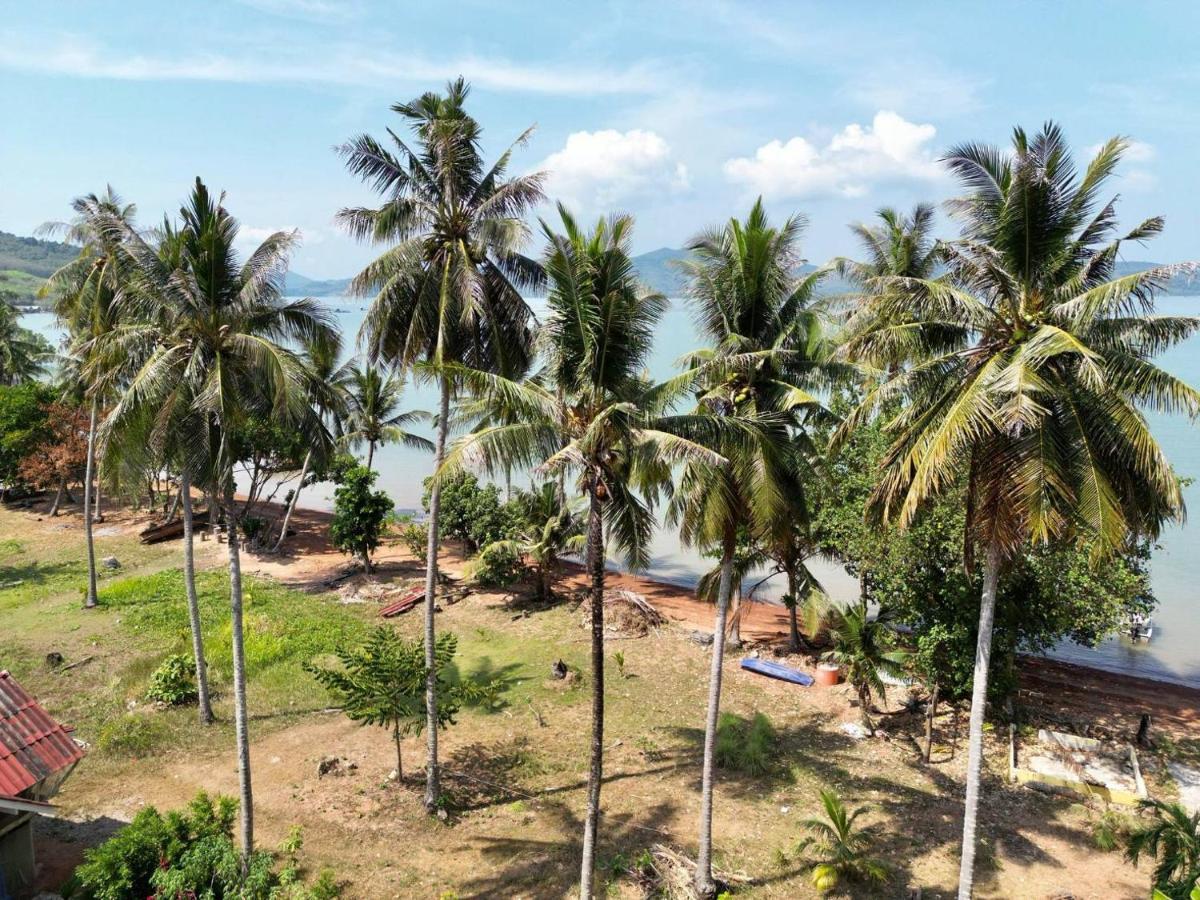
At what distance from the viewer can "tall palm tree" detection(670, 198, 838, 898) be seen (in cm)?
1012

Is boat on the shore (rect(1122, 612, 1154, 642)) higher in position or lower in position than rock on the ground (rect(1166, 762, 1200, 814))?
lower

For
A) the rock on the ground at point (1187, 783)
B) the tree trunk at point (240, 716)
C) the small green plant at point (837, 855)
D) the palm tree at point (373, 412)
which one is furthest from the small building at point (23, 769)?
the palm tree at point (373, 412)

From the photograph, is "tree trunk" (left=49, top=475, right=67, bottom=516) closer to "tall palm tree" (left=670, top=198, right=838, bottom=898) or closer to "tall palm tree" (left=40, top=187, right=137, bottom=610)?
"tall palm tree" (left=40, top=187, right=137, bottom=610)

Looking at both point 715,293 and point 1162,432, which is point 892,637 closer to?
point 715,293

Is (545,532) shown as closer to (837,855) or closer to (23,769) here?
(837,855)

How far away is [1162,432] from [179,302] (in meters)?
66.7

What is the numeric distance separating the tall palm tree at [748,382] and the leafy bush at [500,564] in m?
12.1

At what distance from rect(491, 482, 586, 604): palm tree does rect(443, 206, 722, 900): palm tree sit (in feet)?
41.1

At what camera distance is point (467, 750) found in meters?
15.1

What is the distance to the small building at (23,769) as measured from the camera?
8.95 m

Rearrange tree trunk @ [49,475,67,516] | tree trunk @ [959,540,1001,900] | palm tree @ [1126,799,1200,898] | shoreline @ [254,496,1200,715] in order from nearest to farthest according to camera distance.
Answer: palm tree @ [1126,799,1200,898], tree trunk @ [959,540,1001,900], shoreline @ [254,496,1200,715], tree trunk @ [49,475,67,516]

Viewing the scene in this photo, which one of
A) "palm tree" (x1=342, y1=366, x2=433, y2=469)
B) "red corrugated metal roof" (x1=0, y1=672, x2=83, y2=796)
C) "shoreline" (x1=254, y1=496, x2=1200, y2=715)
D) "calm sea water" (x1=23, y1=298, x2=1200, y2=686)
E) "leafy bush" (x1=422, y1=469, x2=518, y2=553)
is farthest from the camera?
"palm tree" (x1=342, y1=366, x2=433, y2=469)

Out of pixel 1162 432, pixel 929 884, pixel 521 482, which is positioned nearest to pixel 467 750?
pixel 929 884

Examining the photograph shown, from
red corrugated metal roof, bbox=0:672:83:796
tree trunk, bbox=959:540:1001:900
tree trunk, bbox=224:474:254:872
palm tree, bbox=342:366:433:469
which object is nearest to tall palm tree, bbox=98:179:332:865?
tree trunk, bbox=224:474:254:872
